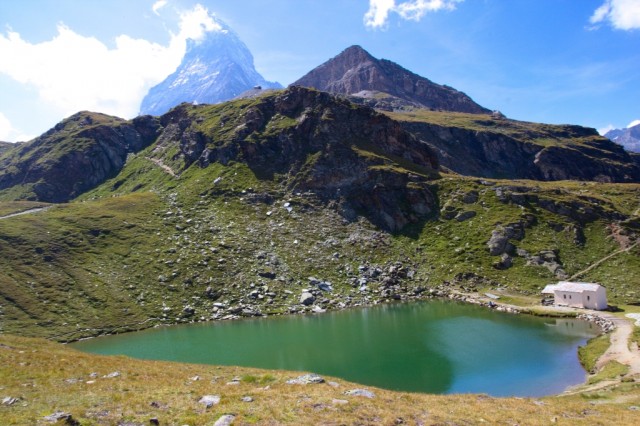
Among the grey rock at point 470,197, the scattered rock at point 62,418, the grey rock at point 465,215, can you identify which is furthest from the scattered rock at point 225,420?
the grey rock at point 470,197

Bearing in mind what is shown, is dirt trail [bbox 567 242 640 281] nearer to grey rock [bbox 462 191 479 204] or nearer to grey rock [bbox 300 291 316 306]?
grey rock [bbox 462 191 479 204]

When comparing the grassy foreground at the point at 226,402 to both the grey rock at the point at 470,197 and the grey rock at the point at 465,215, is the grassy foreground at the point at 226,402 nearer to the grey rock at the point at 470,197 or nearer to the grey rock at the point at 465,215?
the grey rock at the point at 465,215

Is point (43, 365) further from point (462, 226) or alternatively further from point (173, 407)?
point (462, 226)

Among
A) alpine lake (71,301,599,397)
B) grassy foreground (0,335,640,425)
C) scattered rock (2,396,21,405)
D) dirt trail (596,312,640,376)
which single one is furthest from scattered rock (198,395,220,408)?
dirt trail (596,312,640,376)

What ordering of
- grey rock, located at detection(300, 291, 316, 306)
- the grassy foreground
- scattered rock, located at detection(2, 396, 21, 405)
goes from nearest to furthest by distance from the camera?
1. the grassy foreground
2. scattered rock, located at detection(2, 396, 21, 405)
3. grey rock, located at detection(300, 291, 316, 306)

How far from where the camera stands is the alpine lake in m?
47.3

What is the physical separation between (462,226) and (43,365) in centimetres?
10814

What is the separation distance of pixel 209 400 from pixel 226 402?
3.49ft

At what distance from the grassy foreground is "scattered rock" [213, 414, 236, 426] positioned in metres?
0.34

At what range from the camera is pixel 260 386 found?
29531 millimetres

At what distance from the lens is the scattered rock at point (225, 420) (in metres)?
20.4

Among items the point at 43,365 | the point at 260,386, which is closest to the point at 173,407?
the point at 260,386

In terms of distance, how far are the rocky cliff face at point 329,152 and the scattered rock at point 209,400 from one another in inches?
4183

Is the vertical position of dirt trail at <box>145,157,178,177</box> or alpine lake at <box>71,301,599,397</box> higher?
dirt trail at <box>145,157,178,177</box>
